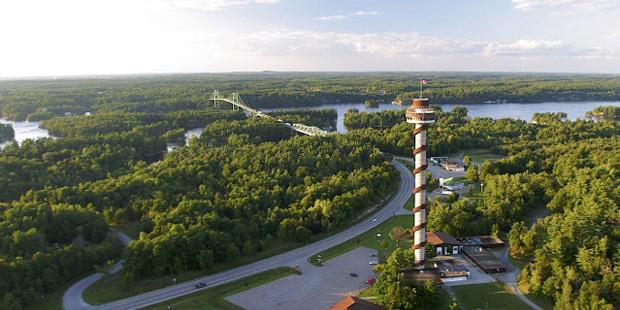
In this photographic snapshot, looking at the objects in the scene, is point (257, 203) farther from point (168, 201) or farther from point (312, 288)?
point (312, 288)

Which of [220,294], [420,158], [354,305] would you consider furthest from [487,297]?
[220,294]

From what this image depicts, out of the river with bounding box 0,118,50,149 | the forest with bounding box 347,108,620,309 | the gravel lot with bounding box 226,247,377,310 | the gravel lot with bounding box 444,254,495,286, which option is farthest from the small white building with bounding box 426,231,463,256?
the river with bounding box 0,118,50,149

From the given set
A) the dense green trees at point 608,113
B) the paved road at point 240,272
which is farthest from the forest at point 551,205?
the dense green trees at point 608,113

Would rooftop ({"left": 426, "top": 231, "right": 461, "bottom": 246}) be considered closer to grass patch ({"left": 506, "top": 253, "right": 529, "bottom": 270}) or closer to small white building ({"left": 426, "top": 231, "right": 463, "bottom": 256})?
small white building ({"left": 426, "top": 231, "right": 463, "bottom": 256})

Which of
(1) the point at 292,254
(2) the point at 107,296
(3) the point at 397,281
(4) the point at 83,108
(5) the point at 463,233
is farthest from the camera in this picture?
(4) the point at 83,108

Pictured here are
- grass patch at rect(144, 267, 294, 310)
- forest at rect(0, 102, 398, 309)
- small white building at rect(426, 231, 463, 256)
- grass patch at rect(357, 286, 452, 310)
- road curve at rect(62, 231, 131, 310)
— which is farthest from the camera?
small white building at rect(426, 231, 463, 256)

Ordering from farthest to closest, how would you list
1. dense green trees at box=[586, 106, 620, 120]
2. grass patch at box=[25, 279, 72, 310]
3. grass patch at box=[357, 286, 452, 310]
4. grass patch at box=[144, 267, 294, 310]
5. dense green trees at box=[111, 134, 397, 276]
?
dense green trees at box=[586, 106, 620, 120] → dense green trees at box=[111, 134, 397, 276] → grass patch at box=[25, 279, 72, 310] → grass patch at box=[144, 267, 294, 310] → grass patch at box=[357, 286, 452, 310]

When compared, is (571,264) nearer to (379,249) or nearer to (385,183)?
(379,249)

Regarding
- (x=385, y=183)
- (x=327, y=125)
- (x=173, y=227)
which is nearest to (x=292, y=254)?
(x=173, y=227)
